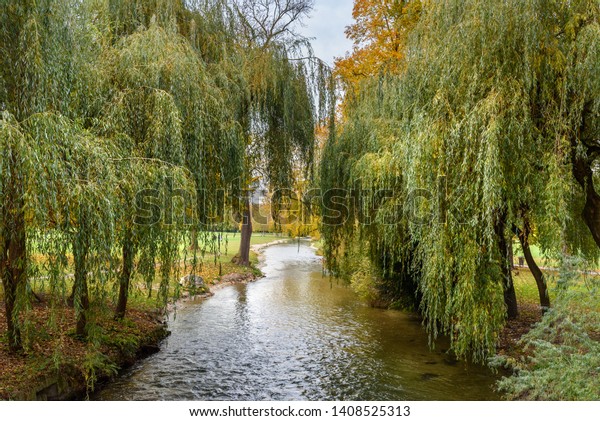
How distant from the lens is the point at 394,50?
39.0ft

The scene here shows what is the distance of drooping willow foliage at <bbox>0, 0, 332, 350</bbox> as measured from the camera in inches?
160

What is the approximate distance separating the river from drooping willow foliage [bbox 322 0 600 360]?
1149 mm

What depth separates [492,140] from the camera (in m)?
5.05

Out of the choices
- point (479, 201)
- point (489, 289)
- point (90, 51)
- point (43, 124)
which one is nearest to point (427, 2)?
point (479, 201)

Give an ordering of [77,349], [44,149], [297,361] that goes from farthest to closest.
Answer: [297,361] < [77,349] < [44,149]

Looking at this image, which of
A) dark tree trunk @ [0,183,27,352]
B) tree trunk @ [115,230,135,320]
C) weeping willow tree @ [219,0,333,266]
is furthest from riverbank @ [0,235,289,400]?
weeping willow tree @ [219,0,333,266]

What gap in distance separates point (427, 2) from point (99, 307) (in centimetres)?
695

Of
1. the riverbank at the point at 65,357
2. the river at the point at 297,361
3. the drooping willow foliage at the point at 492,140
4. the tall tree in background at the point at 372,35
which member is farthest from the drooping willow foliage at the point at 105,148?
the tall tree in background at the point at 372,35

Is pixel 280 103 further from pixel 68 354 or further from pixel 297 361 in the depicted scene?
pixel 68 354

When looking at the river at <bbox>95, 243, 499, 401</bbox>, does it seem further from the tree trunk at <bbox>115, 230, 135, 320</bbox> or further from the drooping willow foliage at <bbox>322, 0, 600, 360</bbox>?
the tree trunk at <bbox>115, 230, 135, 320</bbox>

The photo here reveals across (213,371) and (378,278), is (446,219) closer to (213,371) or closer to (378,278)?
(213,371)

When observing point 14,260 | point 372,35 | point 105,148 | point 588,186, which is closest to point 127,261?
point 14,260

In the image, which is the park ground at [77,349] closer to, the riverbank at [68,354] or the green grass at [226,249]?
the riverbank at [68,354]

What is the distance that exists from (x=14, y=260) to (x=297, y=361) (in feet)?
14.4
